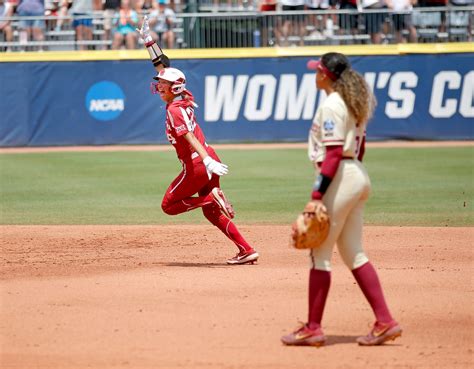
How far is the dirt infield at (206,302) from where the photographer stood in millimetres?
6344

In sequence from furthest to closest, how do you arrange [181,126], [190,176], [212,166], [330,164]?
[190,176]
[181,126]
[212,166]
[330,164]

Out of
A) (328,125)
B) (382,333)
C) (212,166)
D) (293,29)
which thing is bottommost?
(382,333)

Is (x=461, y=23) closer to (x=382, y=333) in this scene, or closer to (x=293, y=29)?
(x=293, y=29)

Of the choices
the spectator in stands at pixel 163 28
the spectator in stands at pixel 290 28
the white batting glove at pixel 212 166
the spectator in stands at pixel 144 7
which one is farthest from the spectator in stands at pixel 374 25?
the white batting glove at pixel 212 166

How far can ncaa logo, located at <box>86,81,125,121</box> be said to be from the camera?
22.9 m

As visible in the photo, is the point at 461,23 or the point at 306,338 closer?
the point at 306,338

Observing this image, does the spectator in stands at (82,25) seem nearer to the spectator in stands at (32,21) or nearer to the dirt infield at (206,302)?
the spectator in stands at (32,21)

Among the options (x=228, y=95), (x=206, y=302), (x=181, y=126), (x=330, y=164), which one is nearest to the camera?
(x=330, y=164)

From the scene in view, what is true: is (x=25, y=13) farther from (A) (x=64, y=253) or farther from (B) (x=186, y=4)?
(A) (x=64, y=253)

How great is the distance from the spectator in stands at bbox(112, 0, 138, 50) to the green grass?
11.4 ft

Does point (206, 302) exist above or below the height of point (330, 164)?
below

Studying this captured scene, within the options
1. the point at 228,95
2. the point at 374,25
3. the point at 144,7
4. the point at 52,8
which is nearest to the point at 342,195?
the point at 228,95

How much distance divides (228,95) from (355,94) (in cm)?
1683

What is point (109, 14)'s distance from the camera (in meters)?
23.7
